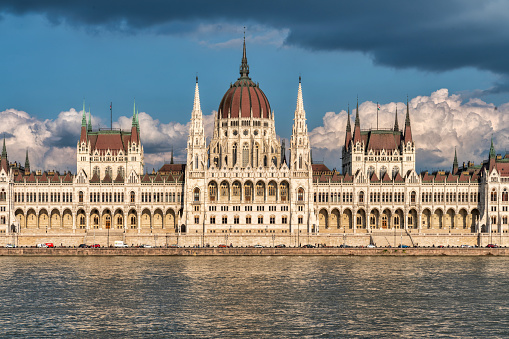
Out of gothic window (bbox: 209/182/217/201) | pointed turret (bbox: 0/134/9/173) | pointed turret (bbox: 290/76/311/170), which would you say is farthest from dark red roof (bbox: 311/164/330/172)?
pointed turret (bbox: 0/134/9/173)

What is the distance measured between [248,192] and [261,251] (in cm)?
2061

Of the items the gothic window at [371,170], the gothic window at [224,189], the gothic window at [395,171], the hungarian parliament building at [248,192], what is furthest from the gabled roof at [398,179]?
the gothic window at [224,189]

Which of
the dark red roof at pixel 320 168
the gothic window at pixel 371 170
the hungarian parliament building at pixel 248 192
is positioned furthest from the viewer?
the dark red roof at pixel 320 168

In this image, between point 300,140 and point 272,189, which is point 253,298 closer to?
point 272,189

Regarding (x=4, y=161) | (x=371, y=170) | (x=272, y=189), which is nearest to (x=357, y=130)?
(x=371, y=170)

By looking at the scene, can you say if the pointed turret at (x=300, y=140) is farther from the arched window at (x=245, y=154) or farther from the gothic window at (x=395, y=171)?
the gothic window at (x=395, y=171)

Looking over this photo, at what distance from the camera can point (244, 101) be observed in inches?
6644

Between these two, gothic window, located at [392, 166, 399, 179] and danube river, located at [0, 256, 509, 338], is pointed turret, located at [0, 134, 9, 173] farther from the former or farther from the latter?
gothic window, located at [392, 166, 399, 179]

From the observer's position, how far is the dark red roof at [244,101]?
552ft

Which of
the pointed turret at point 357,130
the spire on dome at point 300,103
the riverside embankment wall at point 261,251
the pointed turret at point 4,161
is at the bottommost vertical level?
the riverside embankment wall at point 261,251

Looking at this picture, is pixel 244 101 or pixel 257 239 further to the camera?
pixel 244 101

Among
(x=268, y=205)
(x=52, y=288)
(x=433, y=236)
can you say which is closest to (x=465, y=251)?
(x=433, y=236)

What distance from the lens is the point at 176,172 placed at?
549 feet

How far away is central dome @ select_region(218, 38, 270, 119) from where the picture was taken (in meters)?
168
